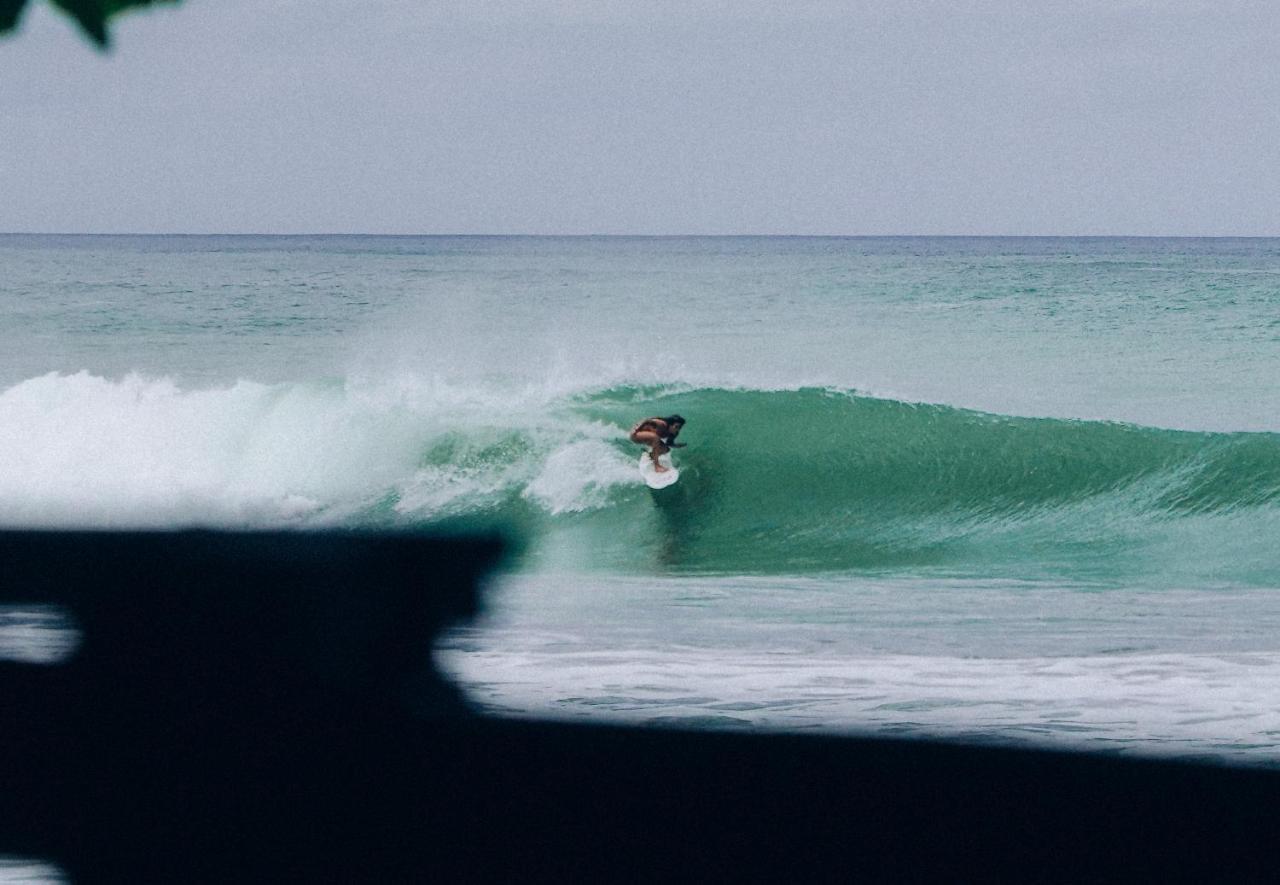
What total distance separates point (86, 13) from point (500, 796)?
2.49m

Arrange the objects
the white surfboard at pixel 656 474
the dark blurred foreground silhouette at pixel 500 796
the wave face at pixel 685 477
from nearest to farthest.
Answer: the dark blurred foreground silhouette at pixel 500 796, the wave face at pixel 685 477, the white surfboard at pixel 656 474

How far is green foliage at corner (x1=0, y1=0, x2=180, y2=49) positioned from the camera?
3.17 ft

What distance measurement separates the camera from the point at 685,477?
9867mm

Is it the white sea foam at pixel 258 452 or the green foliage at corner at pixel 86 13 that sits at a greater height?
the green foliage at corner at pixel 86 13

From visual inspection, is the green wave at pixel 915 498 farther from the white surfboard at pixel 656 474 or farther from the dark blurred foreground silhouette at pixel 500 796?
the dark blurred foreground silhouette at pixel 500 796

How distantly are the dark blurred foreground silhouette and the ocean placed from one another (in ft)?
1.06

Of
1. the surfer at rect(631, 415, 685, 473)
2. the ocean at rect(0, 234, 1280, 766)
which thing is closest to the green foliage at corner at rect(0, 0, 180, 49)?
the ocean at rect(0, 234, 1280, 766)

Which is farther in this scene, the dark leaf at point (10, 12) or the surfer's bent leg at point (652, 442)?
the surfer's bent leg at point (652, 442)

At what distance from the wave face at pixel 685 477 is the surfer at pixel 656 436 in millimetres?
273

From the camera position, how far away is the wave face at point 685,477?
25.9ft

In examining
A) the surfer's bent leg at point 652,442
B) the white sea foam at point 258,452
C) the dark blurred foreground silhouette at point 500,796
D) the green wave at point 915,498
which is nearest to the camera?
the dark blurred foreground silhouette at point 500,796

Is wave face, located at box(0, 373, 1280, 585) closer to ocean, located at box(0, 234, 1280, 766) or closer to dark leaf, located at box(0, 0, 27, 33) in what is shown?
ocean, located at box(0, 234, 1280, 766)

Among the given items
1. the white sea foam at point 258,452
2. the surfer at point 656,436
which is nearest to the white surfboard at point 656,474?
the surfer at point 656,436

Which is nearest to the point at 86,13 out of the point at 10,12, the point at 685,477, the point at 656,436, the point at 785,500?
the point at 10,12
